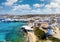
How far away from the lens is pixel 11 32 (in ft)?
5.81

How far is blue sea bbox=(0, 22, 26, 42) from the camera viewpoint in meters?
1.73

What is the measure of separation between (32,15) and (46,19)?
20 centimetres

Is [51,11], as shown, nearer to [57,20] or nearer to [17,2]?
[57,20]

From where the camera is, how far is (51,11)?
1.79 meters

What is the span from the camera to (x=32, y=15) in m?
1.79

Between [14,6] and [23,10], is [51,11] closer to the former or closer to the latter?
[23,10]

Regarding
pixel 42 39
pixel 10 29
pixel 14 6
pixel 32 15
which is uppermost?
pixel 14 6

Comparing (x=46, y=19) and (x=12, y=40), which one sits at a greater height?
(x=46, y=19)

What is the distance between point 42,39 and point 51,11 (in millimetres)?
397

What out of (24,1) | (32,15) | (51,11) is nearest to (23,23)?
(32,15)

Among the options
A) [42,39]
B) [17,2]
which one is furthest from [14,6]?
[42,39]

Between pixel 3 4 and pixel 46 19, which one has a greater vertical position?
pixel 3 4

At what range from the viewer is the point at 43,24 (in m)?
1.77

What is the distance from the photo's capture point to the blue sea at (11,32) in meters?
1.73
